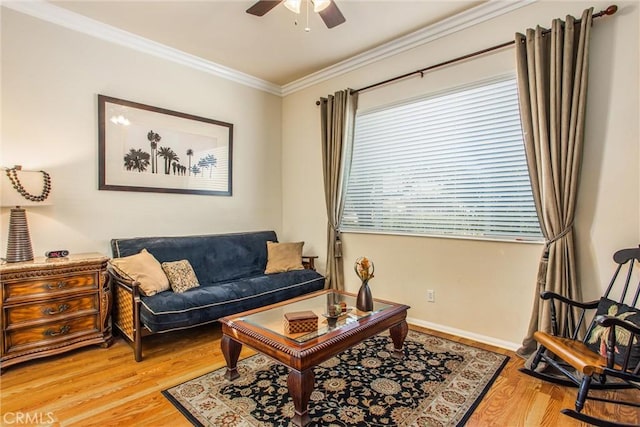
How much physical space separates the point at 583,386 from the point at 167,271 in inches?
123

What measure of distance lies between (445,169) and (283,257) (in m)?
2.03

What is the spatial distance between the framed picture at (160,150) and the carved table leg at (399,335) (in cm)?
260

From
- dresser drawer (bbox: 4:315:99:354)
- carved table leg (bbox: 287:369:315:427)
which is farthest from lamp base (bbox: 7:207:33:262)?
carved table leg (bbox: 287:369:315:427)

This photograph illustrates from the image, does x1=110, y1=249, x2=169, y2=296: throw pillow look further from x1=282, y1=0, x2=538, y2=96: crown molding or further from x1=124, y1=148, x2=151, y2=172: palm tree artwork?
x1=282, y1=0, x2=538, y2=96: crown molding

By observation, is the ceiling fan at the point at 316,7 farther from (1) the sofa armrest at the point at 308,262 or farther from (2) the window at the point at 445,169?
(1) the sofa armrest at the point at 308,262

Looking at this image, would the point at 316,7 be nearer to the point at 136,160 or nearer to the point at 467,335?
the point at 136,160

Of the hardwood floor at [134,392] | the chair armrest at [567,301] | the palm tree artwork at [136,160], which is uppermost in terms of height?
the palm tree artwork at [136,160]

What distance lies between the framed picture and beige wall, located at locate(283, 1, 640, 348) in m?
1.16

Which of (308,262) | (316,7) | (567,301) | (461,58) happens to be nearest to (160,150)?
(308,262)

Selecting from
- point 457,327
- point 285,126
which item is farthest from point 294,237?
point 457,327

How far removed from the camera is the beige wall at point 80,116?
2711 mm

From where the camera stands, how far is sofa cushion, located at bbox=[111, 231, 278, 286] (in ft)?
10.5

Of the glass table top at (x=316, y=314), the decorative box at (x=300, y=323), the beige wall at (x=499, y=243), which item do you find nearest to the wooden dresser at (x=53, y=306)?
the glass table top at (x=316, y=314)

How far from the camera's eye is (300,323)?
6.62ft
